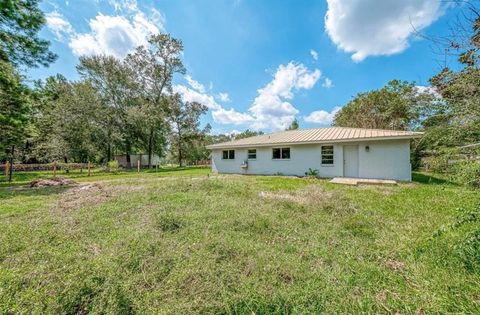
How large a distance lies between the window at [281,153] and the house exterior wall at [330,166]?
23cm

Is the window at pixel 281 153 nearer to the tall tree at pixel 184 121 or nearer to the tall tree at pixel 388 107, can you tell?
the tall tree at pixel 388 107

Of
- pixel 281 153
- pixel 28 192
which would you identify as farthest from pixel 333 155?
pixel 28 192

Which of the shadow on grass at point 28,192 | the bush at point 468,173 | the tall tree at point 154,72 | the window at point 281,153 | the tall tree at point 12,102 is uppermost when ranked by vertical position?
the tall tree at point 154,72

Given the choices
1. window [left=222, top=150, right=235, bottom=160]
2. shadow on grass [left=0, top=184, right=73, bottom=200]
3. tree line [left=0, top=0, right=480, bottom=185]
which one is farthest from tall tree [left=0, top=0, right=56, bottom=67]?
window [left=222, top=150, right=235, bottom=160]

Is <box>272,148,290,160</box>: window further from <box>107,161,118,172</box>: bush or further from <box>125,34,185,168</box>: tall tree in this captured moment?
<box>125,34,185,168</box>: tall tree

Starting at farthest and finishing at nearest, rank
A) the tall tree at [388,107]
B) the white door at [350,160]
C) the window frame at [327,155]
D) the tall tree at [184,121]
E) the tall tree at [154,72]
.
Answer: the tall tree at [184,121], the tall tree at [154,72], the tall tree at [388,107], the window frame at [327,155], the white door at [350,160]

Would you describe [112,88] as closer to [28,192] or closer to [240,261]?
[28,192]

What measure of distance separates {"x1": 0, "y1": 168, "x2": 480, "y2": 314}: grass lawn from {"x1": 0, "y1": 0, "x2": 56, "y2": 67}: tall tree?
9876 millimetres

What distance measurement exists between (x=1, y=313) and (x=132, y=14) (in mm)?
14435

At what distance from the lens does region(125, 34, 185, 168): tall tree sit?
24.6m

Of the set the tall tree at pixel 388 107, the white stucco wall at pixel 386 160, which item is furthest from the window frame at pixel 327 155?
the tall tree at pixel 388 107

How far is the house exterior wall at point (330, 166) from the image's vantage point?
34.3 feet

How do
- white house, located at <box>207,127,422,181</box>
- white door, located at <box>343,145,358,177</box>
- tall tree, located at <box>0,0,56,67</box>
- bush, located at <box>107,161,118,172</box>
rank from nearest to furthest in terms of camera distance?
tall tree, located at <box>0,0,56,67</box>, white house, located at <box>207,127,422,181</box>, white door, located at <box>343,145,358,177</box>, bush, located at <box>107,161,118,172</box>

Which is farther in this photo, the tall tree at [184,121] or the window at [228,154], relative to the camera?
the tall tree at [184,121]
